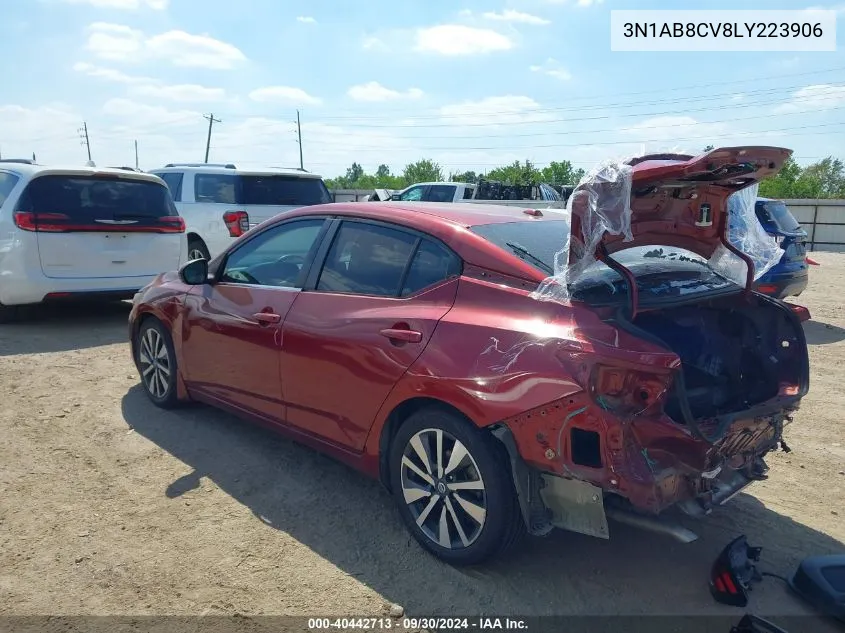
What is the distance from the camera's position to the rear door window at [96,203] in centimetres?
720

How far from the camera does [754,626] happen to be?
251cm

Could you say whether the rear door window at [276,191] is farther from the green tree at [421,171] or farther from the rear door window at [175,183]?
the green tree at [421,171]

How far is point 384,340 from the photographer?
130 inches

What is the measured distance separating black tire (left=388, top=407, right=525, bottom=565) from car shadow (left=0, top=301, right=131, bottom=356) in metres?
4.95

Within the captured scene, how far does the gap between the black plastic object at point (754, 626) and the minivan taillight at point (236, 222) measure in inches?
340

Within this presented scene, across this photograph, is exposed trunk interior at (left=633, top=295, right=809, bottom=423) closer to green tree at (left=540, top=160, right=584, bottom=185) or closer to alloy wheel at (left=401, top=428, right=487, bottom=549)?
alloy wheel at (left=401, top=428, right=487, bottom=549)

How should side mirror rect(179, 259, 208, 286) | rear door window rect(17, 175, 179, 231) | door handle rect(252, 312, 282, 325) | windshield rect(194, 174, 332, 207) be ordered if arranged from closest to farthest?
door handle rect(252, 312, 282, 325), side mirror rect(179, 259, 208, 286), rear door window rect(17, 175, 179, 231), windshield rect(194, 174, 332, 207)

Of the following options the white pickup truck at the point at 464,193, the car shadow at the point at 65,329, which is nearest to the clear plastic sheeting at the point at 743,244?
the car shadow at the point at 65,329

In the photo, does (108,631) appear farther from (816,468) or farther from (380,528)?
(816,468)

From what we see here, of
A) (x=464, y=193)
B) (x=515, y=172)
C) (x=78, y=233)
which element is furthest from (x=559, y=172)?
(x=78, y=233)

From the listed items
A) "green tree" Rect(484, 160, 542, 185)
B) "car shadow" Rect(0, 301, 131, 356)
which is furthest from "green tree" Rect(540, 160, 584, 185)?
"car shadow" Rect(0, 301, 131, 356)

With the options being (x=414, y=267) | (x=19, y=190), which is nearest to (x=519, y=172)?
(x=19, y=190)

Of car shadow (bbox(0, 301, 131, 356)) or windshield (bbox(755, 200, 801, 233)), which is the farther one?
windshield (bbox(755, 200, 801, 233))

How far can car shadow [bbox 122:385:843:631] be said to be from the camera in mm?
2906
